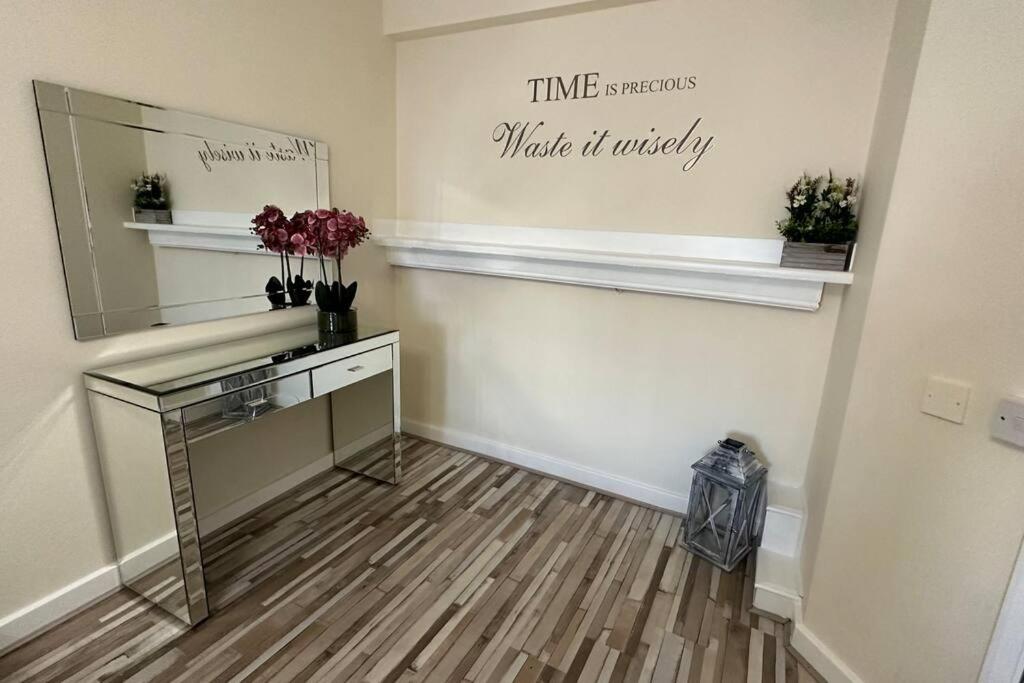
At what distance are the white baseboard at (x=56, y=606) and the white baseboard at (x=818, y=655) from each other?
8.70 feet

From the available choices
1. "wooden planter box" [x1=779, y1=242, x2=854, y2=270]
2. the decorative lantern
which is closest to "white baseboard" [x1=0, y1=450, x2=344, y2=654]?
the decorative lantern

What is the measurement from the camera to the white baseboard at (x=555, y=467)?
2.64 m

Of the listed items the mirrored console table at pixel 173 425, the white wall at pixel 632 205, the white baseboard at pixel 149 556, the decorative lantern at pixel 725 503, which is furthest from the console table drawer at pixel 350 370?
the decorative lantern at pixel 725 503

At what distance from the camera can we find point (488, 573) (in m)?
2.14

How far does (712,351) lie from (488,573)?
4.85ft

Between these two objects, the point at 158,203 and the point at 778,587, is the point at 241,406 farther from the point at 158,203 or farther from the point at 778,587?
the point at 778,587

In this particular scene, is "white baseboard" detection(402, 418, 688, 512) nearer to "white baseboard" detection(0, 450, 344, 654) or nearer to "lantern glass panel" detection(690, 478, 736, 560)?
"lantern glass panel" detection(690, 478, 736, 560)

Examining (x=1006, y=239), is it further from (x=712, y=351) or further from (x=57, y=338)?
(x=57, y=338)

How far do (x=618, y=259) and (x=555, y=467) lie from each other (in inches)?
52.4

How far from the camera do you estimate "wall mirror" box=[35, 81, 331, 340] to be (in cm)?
167

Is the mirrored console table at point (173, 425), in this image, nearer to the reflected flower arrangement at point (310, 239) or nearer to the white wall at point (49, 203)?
the white wall at point (49, 203)

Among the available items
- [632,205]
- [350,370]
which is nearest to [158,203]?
[350,370]

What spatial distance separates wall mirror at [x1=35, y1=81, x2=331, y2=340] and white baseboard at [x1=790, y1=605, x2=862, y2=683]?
2680 mm

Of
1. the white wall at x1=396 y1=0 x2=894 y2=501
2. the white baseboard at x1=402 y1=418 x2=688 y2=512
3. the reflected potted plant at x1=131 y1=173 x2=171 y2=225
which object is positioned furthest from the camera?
the white baseboard at x1=402 y1=418 x2=688 y2=512
